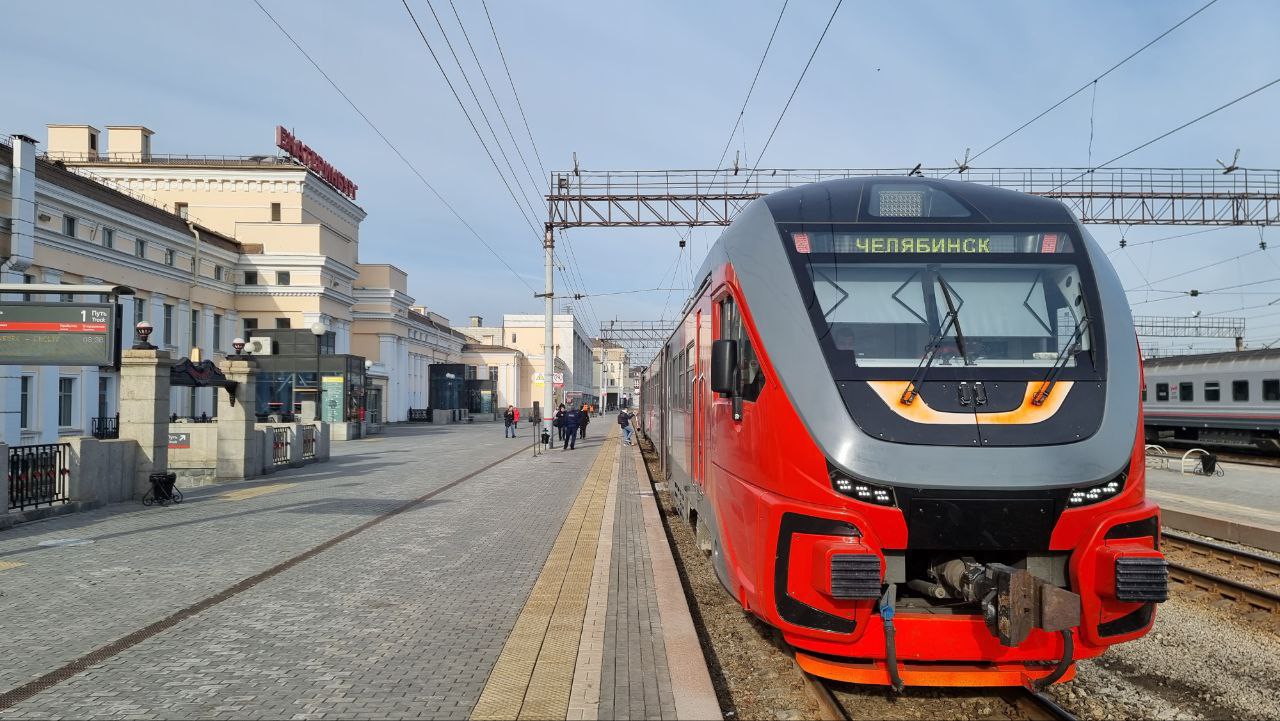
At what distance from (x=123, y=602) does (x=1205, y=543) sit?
11.6m

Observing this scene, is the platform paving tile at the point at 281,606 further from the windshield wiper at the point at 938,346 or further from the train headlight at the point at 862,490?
the windshield wiper at the point at 938,346

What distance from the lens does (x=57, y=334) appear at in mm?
11484

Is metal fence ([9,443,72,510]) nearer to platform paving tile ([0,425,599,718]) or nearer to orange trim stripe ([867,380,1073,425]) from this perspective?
platform paving tile ([0,425,599,718])

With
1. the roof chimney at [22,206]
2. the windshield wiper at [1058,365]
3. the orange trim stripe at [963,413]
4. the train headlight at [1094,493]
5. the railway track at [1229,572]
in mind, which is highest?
the roof chimney at [22,206]

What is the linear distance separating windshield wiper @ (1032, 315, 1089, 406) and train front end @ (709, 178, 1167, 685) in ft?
0.03

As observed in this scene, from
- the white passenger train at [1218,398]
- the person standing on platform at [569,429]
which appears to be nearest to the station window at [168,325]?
→ the person standing on platform at [569,429]

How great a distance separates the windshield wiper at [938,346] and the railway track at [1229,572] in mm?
4707

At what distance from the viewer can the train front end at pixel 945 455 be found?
4.46m

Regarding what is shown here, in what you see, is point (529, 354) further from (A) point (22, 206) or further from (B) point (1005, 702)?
(B) point (1005, 702)

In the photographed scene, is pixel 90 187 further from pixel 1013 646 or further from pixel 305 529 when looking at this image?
pixel 1013 646

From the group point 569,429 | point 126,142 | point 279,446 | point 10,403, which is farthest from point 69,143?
point 279,446

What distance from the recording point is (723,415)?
6.24 m

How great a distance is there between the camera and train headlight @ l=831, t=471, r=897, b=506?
4.48 m

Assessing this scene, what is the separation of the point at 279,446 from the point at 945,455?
19.6 metres
